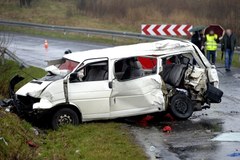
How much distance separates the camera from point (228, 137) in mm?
10344

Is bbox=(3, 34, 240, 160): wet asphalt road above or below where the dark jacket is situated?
below

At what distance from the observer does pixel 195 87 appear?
1234 centimetres

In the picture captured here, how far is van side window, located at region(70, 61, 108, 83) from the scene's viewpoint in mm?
11680

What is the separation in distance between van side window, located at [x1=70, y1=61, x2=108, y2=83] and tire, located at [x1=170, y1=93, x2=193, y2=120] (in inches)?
70.6

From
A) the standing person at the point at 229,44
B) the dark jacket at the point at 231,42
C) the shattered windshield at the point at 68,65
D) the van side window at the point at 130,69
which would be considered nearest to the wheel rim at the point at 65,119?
the shattered windshield at the point at 68,65

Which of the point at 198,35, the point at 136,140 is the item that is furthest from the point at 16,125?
the point at 198,35

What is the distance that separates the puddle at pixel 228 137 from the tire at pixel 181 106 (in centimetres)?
165

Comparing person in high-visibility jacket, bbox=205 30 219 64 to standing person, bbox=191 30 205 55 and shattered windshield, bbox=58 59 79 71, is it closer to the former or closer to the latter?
standing person, bbox=191 30 205 55

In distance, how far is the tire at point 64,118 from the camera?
11297 millimetres

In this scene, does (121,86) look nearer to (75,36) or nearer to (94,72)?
(94,72)

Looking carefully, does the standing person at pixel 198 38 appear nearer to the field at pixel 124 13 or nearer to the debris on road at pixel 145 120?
the field at pixel 124 13

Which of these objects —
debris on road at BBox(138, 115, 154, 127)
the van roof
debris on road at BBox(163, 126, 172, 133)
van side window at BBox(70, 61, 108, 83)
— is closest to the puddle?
debris on road at BBox(163, 126, 172, 133)

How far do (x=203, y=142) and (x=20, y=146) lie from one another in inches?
144

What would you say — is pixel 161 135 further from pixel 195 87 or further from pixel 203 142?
pixel 195 87
